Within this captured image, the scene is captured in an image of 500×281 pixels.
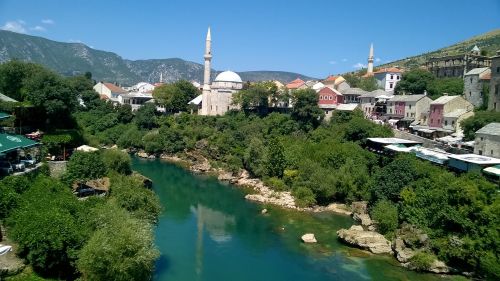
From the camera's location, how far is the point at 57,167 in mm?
20719

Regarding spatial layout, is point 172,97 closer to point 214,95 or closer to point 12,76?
point 214,95

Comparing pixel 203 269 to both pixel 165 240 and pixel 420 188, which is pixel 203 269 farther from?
pixel 420 188

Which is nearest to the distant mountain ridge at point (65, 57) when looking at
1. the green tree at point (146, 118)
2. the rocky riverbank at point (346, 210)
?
the green tree at point (146, 118)

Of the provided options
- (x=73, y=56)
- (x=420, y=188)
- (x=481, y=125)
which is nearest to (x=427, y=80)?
(x=481, y=125)

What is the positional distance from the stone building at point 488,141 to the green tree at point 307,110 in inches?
605

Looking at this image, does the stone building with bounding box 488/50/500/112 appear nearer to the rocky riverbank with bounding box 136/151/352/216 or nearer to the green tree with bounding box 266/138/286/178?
the rocky riverbank with bounding box 136/151/352/216

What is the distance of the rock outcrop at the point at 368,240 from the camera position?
66.3 ft

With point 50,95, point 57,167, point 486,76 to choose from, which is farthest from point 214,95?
point 57,167

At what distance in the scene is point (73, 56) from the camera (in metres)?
183

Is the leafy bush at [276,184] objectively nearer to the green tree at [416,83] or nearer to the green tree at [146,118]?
the green tree at [416,83]

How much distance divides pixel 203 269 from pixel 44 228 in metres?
6.83

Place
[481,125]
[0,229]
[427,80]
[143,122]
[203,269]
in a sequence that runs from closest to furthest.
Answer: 1. [0,229]
2. [203,269]
3. [481,125]
4. [427,80]
5. [143,122]

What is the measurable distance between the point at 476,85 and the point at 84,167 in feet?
97.2

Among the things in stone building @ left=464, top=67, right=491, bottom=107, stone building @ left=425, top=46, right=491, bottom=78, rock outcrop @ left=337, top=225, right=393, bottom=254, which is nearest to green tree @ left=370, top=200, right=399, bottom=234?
rock outcrop @ left=337, top=225, right=393, bottom=254
